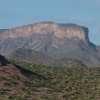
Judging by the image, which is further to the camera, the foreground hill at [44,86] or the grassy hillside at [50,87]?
the foreground hill at [44,86]

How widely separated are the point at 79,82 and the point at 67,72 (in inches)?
354

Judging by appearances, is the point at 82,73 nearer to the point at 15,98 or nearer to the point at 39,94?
the point at 39,94

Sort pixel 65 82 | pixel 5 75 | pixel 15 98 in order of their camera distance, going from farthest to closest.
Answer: pixel 65 82 < pixel 5 75 < pixel 15 98

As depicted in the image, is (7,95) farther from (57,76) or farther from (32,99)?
(57,76)

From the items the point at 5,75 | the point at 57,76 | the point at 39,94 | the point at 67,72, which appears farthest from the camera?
the point at 67,72

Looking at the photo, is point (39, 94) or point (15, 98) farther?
point (39, 94)

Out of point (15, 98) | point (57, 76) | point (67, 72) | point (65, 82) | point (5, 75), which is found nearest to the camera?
point (15, 98)

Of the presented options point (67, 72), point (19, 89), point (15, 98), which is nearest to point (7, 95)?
point (15, 98)

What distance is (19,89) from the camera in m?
37.0

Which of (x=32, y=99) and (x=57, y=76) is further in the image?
(x=57, y=76)

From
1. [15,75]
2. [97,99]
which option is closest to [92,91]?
[97,99]

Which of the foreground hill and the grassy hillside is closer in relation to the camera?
Answer: the grassy hillside

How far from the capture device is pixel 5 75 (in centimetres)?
4031

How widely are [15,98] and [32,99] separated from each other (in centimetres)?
152
